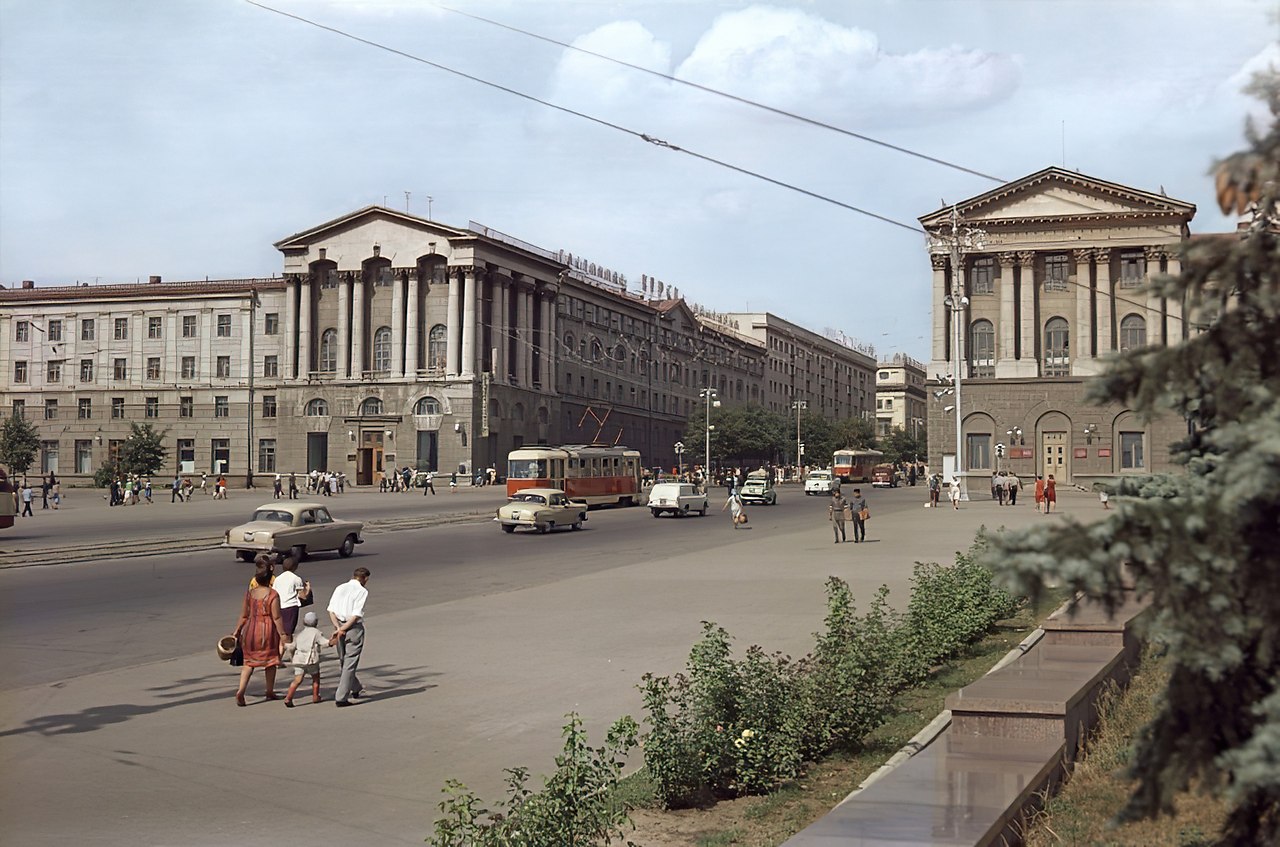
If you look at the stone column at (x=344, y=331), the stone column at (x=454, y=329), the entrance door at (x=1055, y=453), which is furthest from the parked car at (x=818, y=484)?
the stone column at (x=344, y=331)

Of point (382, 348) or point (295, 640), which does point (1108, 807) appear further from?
point (382, 348)

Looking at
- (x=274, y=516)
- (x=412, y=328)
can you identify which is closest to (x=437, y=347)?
(x=412, y=328)

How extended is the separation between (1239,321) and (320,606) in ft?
60.4

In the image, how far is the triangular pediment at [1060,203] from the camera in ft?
238

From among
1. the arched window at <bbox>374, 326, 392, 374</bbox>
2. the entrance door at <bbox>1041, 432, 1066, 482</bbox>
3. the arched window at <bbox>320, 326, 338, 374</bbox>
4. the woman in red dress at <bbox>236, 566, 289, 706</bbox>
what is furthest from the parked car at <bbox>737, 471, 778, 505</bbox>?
the woman in red dress at <bbox>236, 566, 289, 706</bbox>

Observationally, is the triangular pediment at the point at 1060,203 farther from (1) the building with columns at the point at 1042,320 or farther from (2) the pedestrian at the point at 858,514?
(2) the pedestrian at the point at 858,514

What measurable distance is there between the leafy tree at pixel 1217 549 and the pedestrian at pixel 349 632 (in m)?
9.99

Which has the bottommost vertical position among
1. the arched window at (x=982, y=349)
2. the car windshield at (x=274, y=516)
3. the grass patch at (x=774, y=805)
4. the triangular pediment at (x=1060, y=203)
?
the grass patch at (x=774, y=805)

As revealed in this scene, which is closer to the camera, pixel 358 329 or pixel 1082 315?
pixel 1082 315

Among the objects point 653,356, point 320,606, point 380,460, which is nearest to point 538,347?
point 380,460

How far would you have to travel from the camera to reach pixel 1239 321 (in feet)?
9.52

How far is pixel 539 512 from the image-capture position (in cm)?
3866

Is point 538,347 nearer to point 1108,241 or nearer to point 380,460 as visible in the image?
point 380,460

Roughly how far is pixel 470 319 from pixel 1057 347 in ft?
128
